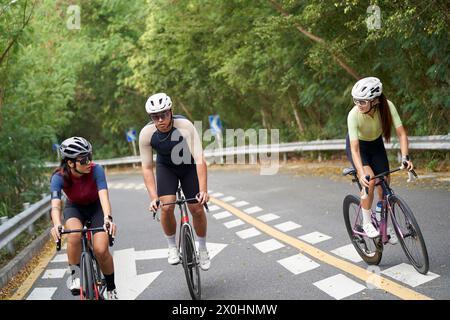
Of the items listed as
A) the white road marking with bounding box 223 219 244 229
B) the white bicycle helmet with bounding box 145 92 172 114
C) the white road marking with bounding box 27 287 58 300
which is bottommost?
the white road marking with bounding box 27 287 58 300

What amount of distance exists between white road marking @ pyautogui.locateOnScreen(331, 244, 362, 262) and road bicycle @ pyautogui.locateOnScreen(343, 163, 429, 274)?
0.42ft

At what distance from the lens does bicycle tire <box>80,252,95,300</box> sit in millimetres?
A: 5355

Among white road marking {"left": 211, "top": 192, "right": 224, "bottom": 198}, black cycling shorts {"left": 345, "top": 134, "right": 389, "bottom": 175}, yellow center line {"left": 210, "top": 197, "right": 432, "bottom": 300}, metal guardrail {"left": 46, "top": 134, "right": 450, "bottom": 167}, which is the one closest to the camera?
yellow center line {"left": 210, "top": 197, "right": 432, "bottom": 300}

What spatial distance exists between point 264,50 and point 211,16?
8.54ft

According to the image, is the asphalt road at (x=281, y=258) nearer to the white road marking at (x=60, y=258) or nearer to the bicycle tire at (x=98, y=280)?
the white road marking at (x=60, y=258)

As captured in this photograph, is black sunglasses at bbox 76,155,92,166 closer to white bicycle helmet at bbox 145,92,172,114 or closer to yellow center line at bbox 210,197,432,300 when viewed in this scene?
white bicycle helmet at bbox 145,92,172,114

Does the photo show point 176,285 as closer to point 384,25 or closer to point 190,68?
point 384,25

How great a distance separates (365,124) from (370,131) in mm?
109

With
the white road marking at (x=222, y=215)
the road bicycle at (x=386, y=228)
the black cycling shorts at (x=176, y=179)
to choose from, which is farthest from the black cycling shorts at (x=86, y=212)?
the white road marking at (x=222, y=215)

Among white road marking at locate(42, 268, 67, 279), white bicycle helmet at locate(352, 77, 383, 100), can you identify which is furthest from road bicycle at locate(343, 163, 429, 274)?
white road marking at locate(42, 268, 67, 279)

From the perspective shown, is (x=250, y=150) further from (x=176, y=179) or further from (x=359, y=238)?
(x=176, y=179)

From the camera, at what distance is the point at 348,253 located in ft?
24.3

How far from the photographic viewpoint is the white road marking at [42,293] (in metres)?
7.15

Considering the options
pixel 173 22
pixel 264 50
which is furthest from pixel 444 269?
pixel 173 22
